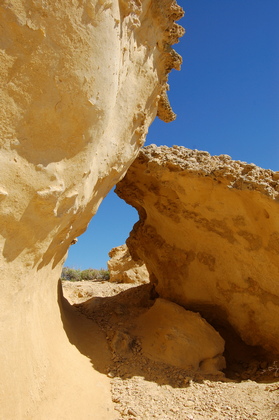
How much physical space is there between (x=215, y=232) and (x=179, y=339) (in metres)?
1.75

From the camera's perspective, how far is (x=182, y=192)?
5527 millimetres

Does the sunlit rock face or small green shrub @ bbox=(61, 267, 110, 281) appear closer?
the sunlit rock face

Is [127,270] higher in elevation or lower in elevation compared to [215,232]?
lower

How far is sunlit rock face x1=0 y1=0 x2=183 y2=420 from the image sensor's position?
2.65m

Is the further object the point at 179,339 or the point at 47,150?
the point at 179,339

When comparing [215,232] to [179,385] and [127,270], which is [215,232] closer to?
[179,385]

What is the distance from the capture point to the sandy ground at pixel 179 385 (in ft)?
11.4

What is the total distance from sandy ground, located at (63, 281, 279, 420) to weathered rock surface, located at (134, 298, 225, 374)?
17 centimetres

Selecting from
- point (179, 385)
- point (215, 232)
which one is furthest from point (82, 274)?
point (179, 385)

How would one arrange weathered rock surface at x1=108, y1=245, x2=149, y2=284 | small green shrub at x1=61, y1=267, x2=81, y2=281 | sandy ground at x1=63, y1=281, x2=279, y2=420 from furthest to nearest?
small green shrub at x1=61, y1=267, x2=81, y2=281, weathered rock surface at x1=108, y1=245, x2=149, y2=284, sandy ground at x1=63, y1=281, x2=279, y2=420

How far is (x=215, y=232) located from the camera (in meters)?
5.60

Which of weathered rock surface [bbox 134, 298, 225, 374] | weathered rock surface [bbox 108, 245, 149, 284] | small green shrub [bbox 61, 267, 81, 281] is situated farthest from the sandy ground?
small green shrub [bbox 61, 267, 81, 281]

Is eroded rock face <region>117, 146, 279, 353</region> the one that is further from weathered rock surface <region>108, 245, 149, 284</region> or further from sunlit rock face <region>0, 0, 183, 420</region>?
weathered rock surface <region>108, 245, 149, 284</region>

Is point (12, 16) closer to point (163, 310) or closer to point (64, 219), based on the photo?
point (64, 219)
